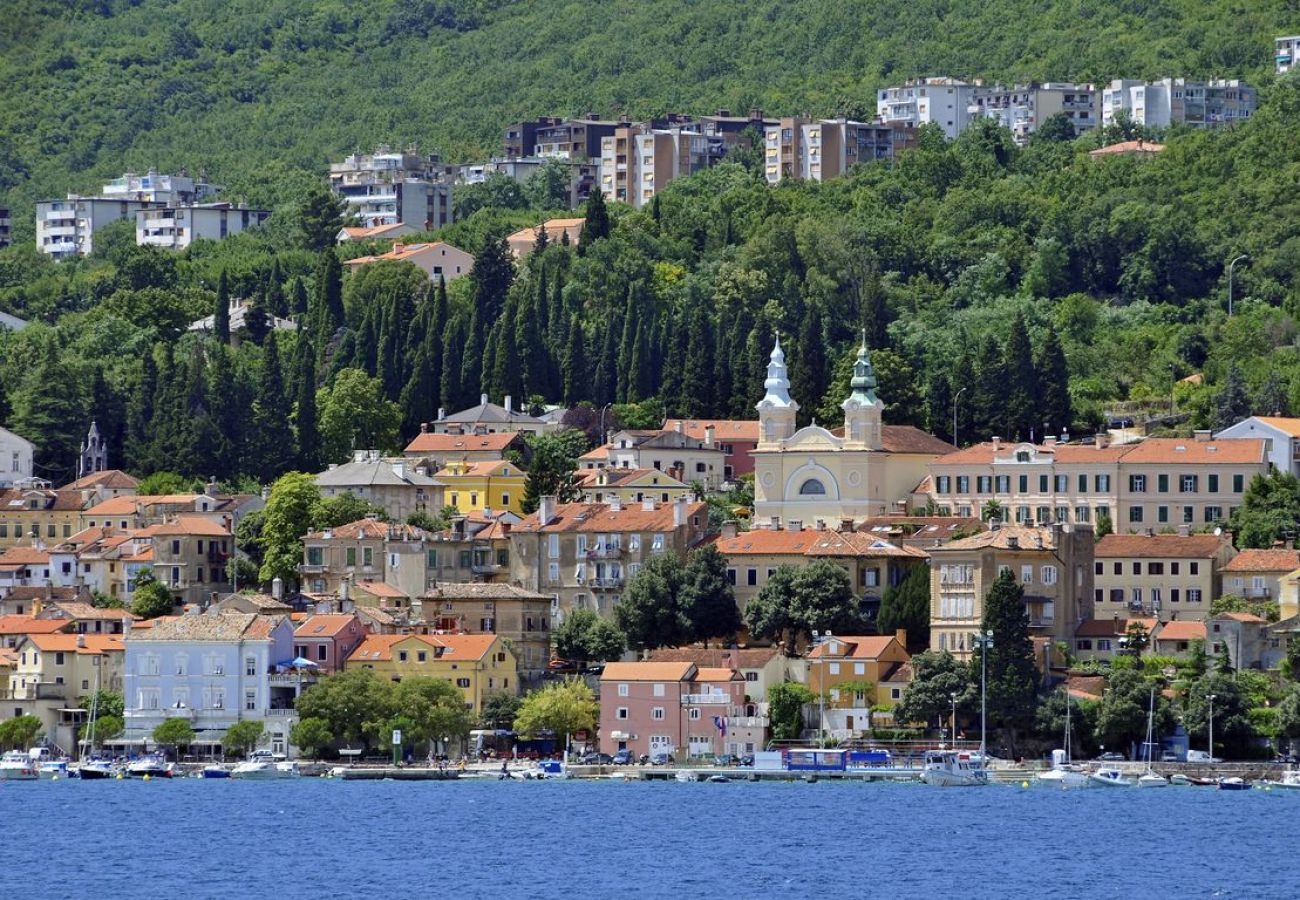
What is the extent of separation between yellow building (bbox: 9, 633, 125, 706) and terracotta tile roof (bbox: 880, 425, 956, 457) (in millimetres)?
26094

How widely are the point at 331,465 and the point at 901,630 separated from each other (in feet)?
92.2

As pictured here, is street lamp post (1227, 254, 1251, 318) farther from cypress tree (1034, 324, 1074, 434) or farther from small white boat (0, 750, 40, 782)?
small white boat (0, 750, 40, 782)

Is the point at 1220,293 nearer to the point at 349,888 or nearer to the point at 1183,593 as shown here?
the point at 1183,593

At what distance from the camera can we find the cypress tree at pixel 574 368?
130125 mm

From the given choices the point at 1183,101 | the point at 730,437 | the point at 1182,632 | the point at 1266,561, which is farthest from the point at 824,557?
the point at 1183,101

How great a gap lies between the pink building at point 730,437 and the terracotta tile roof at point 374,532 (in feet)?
45.2

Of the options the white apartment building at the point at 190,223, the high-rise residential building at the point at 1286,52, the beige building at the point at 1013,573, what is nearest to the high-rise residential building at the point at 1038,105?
the high-rise residential building at the point at 1286,52

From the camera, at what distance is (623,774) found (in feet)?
328

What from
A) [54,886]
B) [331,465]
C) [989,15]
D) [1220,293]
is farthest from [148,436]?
[989,15]

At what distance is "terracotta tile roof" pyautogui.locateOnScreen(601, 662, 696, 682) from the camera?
100125 millimetres

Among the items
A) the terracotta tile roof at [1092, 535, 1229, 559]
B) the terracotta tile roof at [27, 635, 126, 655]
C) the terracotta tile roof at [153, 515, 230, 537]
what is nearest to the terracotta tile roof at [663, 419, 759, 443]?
the terracotta tile roof at [153, 515, 230, 537]

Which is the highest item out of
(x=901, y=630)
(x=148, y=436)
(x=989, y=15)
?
(x=989, y=15)

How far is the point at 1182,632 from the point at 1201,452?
10802 millimetres

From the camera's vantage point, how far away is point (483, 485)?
12381cm
